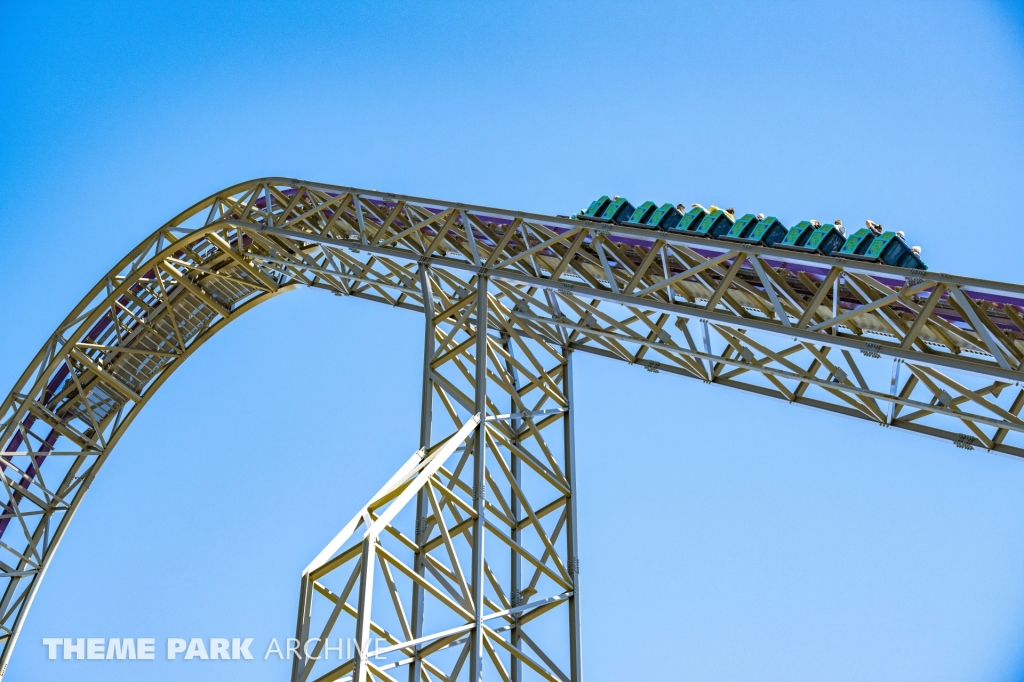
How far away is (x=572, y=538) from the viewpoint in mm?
17156

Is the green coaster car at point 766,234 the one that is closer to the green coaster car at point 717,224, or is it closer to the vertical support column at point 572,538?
the green coaster car at point 717,224

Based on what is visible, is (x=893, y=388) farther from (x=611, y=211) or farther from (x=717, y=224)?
(x=611, y=211)

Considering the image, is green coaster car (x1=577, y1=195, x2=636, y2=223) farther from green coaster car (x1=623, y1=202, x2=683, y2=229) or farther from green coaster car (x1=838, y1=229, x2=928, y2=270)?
green coaster car (x1=838, y1=229, x2=928, y2=270)

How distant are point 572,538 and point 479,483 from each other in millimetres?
2854

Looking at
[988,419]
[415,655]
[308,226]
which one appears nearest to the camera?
[988,419]

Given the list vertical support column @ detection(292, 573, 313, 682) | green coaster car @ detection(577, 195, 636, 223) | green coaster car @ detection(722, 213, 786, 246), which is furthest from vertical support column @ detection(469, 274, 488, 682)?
green coaster car @ detection(722, 213, 786, 246)

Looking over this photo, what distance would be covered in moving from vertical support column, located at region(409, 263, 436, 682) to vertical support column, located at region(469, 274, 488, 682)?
2.75 ft

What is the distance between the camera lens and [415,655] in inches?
566

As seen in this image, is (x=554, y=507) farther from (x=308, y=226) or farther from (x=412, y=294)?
(x=308, y=226)

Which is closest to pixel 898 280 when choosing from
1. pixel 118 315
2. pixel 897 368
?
pixel 897 368

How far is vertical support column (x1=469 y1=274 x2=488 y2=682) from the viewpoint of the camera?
13.7 metres

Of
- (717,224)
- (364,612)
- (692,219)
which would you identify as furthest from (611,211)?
(364,612)

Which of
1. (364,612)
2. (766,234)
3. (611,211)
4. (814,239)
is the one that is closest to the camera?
(364,612)

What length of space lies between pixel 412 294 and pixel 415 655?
746cm
